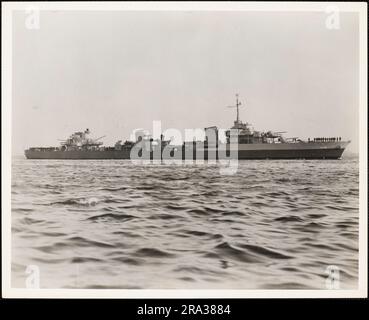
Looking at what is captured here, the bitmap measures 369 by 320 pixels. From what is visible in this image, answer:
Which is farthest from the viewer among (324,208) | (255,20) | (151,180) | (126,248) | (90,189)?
(151,180)

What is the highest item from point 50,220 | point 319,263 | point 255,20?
point 255,20

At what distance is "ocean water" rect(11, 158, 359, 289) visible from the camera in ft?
16.2

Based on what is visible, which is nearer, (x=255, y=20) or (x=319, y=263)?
(x=319, y=263)

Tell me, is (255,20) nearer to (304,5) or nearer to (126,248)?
(304,5)

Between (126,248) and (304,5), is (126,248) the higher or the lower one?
the lower one

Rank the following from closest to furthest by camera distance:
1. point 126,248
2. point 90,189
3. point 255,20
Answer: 1. point 126,248
2. point 255,20
3. point 90,189

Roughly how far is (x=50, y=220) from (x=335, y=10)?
5256 mm

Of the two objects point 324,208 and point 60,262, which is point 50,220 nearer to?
point 60,262

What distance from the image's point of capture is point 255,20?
19.0 ft

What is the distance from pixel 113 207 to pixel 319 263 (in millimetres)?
3358

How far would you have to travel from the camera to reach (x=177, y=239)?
5.50 metres

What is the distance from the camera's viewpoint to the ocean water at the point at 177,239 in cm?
493
